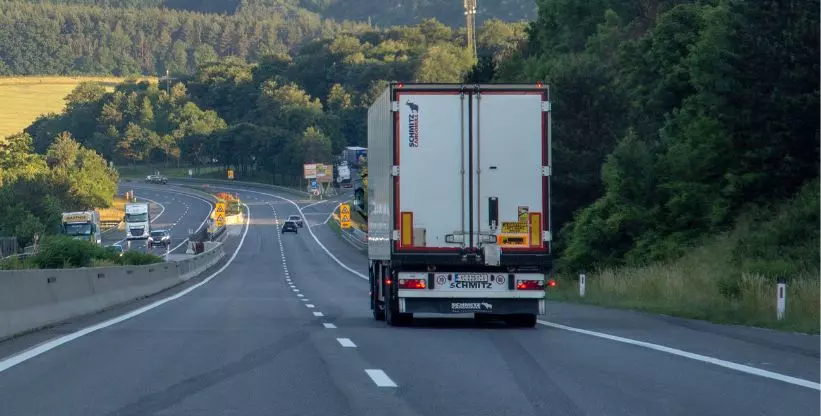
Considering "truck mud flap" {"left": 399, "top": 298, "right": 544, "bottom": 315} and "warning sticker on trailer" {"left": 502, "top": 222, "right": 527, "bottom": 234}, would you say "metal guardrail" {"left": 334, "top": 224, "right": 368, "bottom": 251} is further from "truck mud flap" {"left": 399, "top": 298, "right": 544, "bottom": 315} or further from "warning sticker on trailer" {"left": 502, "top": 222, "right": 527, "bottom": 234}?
"warning sticker on trailer" {"left": 502, "top": 222, "right": 527, "bottom": 234}

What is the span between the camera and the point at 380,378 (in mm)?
13414

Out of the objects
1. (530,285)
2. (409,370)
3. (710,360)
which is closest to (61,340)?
(409,370)

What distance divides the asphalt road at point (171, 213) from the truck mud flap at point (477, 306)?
80.6 metres

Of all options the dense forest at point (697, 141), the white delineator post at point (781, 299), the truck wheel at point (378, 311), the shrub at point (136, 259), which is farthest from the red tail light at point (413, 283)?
the shrub at point (136, 259)

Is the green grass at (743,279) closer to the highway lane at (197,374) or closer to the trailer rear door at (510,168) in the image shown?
the trailer rear door at (510,168)

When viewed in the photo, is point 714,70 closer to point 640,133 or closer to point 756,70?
point 756,70

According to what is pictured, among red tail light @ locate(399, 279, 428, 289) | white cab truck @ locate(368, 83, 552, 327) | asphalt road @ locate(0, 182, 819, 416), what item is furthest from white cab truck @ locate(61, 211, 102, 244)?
white cab truck @ locate(368, 83, 552, 327)

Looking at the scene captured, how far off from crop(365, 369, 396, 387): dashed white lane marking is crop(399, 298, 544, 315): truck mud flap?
21.7 ft

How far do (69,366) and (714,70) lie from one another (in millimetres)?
32968

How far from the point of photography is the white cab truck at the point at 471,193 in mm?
20609

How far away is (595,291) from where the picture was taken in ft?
116

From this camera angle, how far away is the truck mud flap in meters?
20.7

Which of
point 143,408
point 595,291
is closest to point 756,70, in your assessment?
point 595,291

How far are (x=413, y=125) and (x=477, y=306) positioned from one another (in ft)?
9.28
